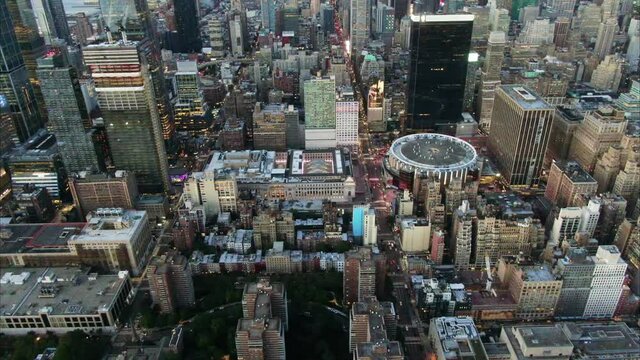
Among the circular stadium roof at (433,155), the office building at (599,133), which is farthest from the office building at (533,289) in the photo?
the office building at (599,133)

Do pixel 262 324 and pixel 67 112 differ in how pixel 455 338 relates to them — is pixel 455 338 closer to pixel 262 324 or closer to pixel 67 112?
pixel 262 324

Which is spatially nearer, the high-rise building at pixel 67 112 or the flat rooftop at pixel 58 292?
the flat rooftop at pixel 58 292

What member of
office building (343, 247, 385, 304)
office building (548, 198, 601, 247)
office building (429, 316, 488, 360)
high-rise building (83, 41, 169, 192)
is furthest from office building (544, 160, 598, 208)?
high-rise building (83, 41, 169, 192)

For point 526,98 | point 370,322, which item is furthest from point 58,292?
point 526,98

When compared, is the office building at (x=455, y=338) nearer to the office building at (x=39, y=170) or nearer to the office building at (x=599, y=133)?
A: the office building at (x=599, y=133)

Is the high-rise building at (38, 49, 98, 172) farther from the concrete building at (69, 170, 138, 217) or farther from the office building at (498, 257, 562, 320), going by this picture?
the office building at (498, 257, 562, 320)

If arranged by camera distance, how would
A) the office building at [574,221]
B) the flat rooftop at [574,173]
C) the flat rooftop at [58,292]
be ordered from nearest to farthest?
the flat rooftop at [58,292] < the office building at [574,221] < the flat rooftop at [574,173]
